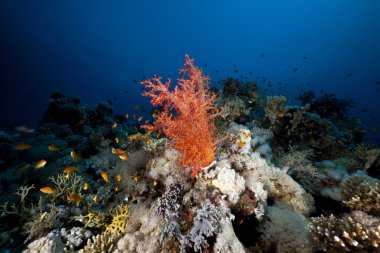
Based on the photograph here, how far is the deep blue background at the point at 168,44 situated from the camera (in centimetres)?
7825

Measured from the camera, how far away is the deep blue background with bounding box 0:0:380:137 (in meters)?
78.2

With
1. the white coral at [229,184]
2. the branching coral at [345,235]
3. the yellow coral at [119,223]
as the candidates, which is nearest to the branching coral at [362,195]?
the branching coral at [345,235]

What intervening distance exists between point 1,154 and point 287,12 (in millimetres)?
167865

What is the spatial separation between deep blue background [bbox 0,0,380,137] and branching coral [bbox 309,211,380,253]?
69.8 metres

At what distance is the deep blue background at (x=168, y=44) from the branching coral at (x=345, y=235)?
69.8 meters

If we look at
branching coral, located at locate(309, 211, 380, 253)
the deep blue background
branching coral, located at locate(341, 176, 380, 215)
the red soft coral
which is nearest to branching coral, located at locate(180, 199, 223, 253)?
the red soft coral

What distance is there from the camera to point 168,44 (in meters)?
156

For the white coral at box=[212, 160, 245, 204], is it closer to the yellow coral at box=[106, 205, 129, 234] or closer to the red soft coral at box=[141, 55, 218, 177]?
the red soft coral at box=[141, 55, 218, 177]

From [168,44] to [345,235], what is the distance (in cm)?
16756

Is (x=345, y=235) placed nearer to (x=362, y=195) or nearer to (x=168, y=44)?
(x=362, y=195)

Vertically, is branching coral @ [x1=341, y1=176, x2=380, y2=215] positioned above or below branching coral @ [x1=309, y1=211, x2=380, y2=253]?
above

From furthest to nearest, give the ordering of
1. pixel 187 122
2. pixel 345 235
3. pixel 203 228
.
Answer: pixel 187 122
pixel 203 228
pixel 345 235

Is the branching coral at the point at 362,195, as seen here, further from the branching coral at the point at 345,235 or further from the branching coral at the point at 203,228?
the branching coral at the point at 203,228

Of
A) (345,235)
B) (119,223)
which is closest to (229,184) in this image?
(345,235)
